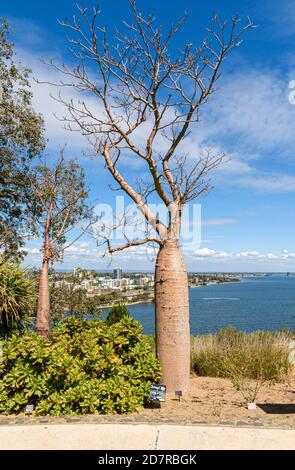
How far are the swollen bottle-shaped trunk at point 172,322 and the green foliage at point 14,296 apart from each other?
9.70ft

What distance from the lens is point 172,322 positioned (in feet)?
18.8

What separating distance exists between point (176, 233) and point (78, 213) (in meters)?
6.01

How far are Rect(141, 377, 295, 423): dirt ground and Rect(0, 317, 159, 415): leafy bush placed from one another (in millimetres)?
429

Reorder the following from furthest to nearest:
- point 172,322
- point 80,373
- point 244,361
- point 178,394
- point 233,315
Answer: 1. point 233,315
2. point 244,361
3. point 172,322
4. point 178,394
5. point 80,373

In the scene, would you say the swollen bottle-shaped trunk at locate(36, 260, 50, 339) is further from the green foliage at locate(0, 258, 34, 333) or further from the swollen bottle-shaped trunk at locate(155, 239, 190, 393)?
the swollen bottle-shaped trunk at locate(155, 239, 190, 393)

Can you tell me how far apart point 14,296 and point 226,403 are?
441cm

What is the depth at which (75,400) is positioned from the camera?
455 centimetres

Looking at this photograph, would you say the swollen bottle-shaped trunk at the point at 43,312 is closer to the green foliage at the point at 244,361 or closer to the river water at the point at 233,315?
the green foliage at the point at 244,361

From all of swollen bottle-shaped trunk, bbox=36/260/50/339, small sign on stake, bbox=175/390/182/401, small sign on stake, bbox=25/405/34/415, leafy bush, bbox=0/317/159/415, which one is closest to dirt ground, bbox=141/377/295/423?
small sign on stake, bbox=175/390/182/401

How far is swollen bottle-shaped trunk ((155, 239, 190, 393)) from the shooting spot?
5.63 m

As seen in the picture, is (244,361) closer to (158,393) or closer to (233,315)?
(158,393)

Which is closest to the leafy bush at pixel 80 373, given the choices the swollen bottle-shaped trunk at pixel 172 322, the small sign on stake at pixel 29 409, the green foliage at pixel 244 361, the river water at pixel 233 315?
the small sign on stake at pixel 29 409

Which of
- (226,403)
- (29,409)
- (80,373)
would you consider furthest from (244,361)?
(29,409)

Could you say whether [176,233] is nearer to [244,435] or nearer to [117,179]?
[117,179]
